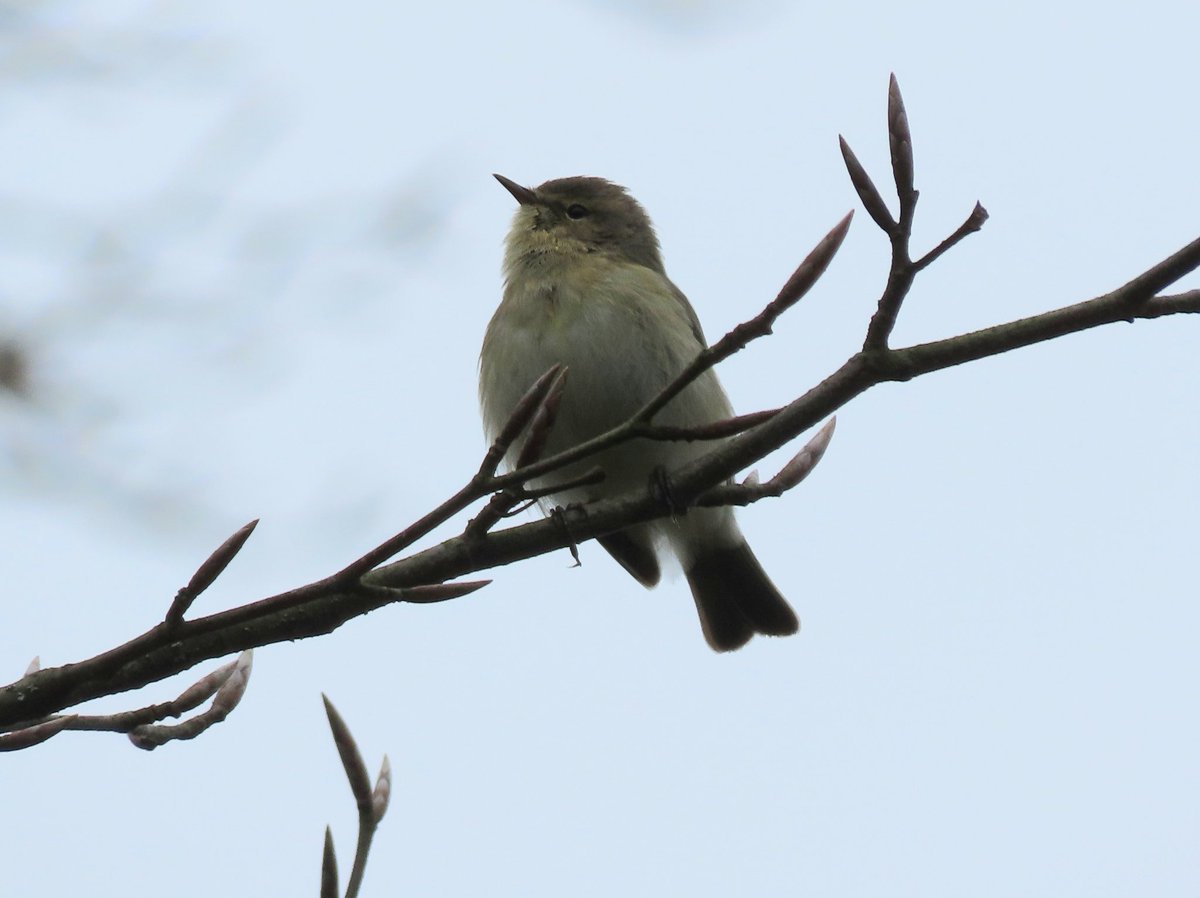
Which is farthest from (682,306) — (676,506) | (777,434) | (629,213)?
(777,434)

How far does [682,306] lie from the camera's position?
6344 millimetres

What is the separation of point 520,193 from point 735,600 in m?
2.33

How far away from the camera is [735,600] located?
6895 millimetres

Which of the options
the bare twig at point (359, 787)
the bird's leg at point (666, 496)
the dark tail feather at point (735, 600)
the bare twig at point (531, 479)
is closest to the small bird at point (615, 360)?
the dark tail feather at point (735, 600)

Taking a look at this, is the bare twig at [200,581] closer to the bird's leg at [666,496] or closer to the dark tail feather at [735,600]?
the bird's leg at [666,496]

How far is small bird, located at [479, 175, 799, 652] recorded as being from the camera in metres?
5.52

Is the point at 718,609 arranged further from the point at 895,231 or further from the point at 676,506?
the point at 895,231

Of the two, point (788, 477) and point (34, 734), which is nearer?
point (34, 734)

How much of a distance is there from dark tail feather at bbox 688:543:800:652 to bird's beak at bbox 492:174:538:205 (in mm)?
1986

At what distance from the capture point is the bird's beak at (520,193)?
6.88 meters

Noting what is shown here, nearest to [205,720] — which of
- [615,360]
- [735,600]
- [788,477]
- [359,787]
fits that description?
[359,787]

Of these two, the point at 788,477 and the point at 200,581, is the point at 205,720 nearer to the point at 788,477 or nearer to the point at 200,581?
the point at 200,581

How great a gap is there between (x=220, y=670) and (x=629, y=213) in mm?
4428

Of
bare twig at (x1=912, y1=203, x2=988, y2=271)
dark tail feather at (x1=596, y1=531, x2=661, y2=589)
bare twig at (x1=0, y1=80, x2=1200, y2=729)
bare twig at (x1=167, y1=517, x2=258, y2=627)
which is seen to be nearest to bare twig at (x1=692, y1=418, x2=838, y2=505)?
bare twig at (x1=0, y1=80, x2=1200, y2=729)
